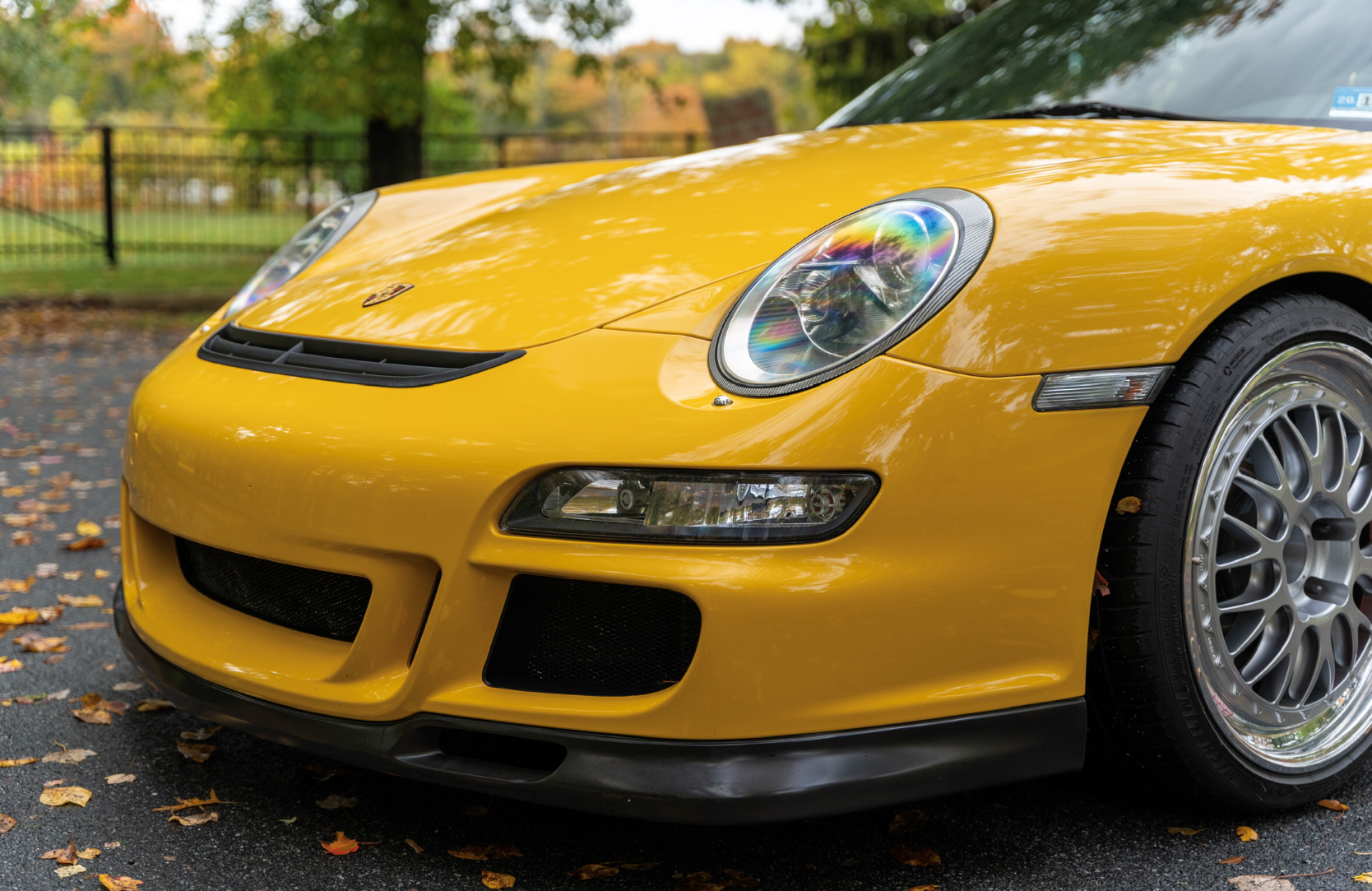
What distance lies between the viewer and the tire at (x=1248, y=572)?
187 centimetres

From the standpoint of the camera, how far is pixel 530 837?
6.65ft

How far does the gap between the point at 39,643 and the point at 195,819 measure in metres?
1.18

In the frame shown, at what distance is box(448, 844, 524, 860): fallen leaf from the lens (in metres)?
A: 1.96

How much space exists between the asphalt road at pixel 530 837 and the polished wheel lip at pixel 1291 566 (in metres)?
0.15

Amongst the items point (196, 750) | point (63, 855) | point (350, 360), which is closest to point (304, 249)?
point (350, 360)

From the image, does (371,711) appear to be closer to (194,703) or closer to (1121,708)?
(194,703)

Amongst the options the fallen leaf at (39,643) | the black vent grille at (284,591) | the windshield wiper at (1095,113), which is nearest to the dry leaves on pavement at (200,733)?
the black vent grille at (284,591)

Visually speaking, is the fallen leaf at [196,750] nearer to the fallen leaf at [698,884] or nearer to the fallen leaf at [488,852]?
the fallen leaf at [488,852]

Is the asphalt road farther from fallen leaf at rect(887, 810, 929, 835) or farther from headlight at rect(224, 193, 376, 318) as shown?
headlight at rect(224, 193, 376, 318)

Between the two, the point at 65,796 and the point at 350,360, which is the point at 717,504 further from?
the point at 65,796

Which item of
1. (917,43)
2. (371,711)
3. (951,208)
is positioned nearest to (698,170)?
(951,208)

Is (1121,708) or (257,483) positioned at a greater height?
(257,483)

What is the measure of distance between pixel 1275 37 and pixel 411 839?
2347 millimetres

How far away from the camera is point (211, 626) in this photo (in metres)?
2.07
